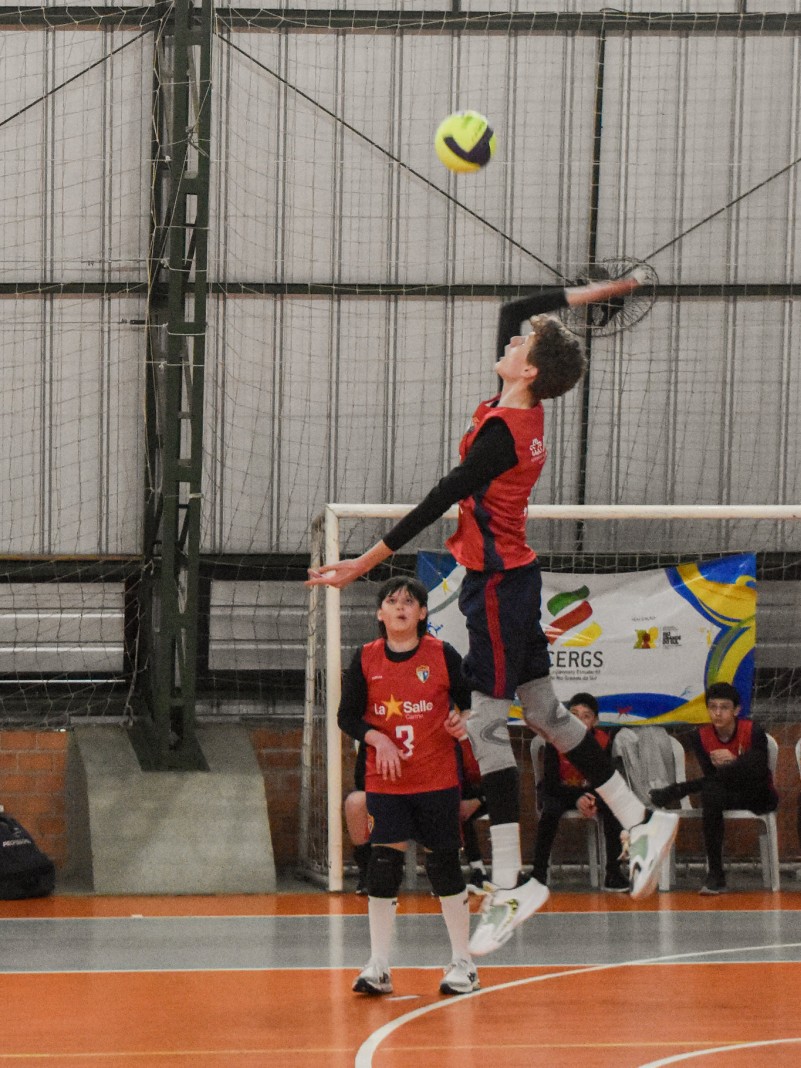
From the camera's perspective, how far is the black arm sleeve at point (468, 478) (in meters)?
5.43

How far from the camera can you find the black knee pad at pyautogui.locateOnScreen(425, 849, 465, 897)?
6.52 meters

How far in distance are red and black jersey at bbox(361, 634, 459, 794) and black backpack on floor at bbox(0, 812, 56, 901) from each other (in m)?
3.76

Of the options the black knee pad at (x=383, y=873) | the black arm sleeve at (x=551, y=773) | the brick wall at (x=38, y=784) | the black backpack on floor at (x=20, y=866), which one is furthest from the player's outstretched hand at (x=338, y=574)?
the brick wall at (x=38, y=784)

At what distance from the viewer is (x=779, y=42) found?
39.9ft

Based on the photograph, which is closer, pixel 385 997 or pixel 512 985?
pixel 385 997

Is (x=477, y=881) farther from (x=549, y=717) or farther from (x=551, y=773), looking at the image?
(x=549, y=717)

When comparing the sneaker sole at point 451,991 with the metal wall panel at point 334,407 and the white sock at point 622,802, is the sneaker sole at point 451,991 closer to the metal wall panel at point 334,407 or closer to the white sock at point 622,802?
the white sock at point 622,802

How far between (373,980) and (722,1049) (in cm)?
152

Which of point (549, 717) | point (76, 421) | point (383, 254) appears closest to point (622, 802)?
point (549, 717)

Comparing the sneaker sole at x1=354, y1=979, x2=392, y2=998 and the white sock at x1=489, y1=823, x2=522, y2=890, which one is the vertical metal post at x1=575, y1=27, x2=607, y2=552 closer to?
the sneaker sole at x1=354, y1=979, x2=392, y2=998

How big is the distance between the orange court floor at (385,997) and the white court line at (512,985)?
0.01 meters

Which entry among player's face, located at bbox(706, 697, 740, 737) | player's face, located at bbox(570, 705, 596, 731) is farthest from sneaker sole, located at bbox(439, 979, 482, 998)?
player's face, located at bbox(706, 697, 740, 737)

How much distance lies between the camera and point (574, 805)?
10.3m

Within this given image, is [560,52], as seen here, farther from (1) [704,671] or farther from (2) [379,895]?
(2) [379,895]
